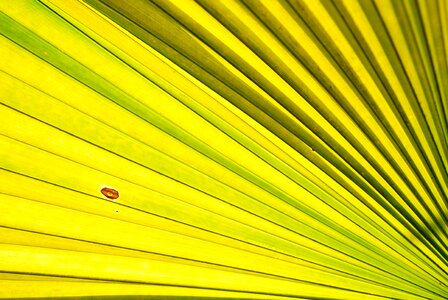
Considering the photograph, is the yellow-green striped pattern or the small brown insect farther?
the small brown insect

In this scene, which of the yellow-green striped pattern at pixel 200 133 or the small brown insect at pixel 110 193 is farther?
the small brown insect at pixel 110 193

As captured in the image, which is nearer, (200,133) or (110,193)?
(110,193)

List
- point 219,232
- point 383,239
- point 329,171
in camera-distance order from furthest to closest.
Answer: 1. point 383,239
2. point 329,171
3. point 219,232

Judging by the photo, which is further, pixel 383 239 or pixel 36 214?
pixel 383 239

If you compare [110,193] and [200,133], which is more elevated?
[200,133]

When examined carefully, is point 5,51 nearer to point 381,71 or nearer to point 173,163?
point 173,163

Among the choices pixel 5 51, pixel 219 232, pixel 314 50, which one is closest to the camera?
Answer: pixel 5 51

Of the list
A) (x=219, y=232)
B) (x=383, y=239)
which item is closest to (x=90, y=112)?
(x=219, y=232)

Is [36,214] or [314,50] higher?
[314,50]
